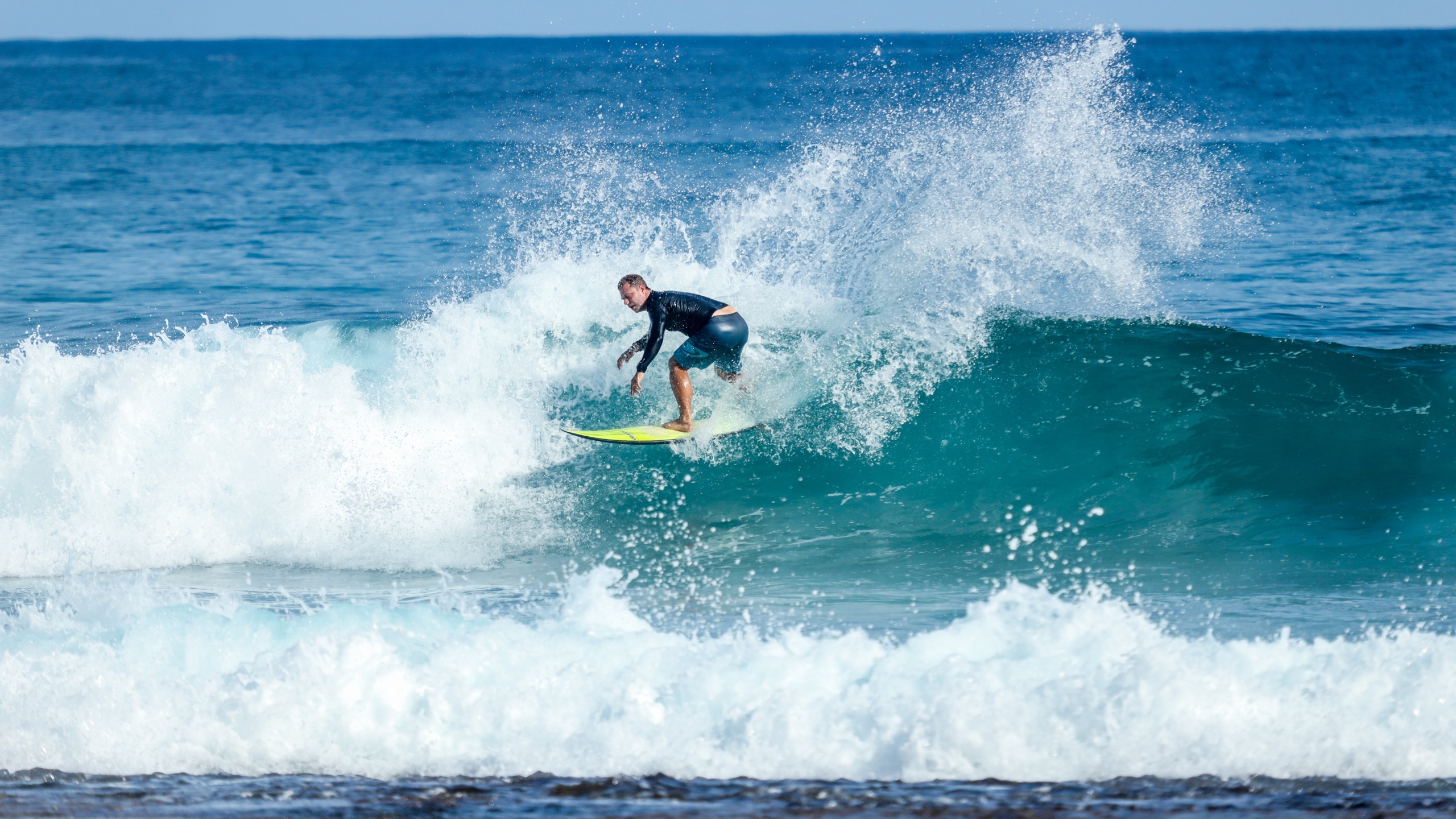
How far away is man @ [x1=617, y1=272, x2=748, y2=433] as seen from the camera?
9141 millimetres

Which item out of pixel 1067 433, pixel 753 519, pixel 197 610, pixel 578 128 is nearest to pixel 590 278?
pixel 753 519

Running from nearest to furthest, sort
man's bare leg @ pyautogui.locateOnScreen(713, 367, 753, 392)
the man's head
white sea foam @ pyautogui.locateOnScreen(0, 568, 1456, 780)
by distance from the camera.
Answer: white sea foam @ pyautogui.locateOnScreen(0, 568, 1456, 780)
the man's head
man's bare leg @ pyautogui.locateOnScreen(713, 367, 753, 392)

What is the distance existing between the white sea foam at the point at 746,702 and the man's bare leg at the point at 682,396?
366 cm

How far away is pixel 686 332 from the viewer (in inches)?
374

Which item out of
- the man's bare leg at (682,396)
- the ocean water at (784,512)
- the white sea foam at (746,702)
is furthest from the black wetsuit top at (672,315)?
the white sea foam at (746,702)

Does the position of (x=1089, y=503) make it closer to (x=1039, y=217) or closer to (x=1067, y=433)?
(x=1067, y=433)

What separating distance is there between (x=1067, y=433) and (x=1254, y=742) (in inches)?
203

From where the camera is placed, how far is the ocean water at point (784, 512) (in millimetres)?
5070

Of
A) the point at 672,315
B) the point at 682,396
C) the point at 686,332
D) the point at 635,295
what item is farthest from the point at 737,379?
the point at 635,295

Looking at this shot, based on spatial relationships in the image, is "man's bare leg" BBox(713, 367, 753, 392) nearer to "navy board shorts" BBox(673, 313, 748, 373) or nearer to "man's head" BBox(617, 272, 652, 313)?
"navy board shorts" BBox(673, 313, 748, 373)

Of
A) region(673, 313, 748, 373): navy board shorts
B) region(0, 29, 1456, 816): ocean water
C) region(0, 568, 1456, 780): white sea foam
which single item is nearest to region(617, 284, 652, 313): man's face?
region(673, 313, 748, 373): navy board shorts

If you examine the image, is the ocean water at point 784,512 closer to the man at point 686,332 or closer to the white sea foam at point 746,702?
the white sea foam at point 746,702

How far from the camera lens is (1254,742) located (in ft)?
16.4

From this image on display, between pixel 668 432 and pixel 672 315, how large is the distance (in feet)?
3.22
